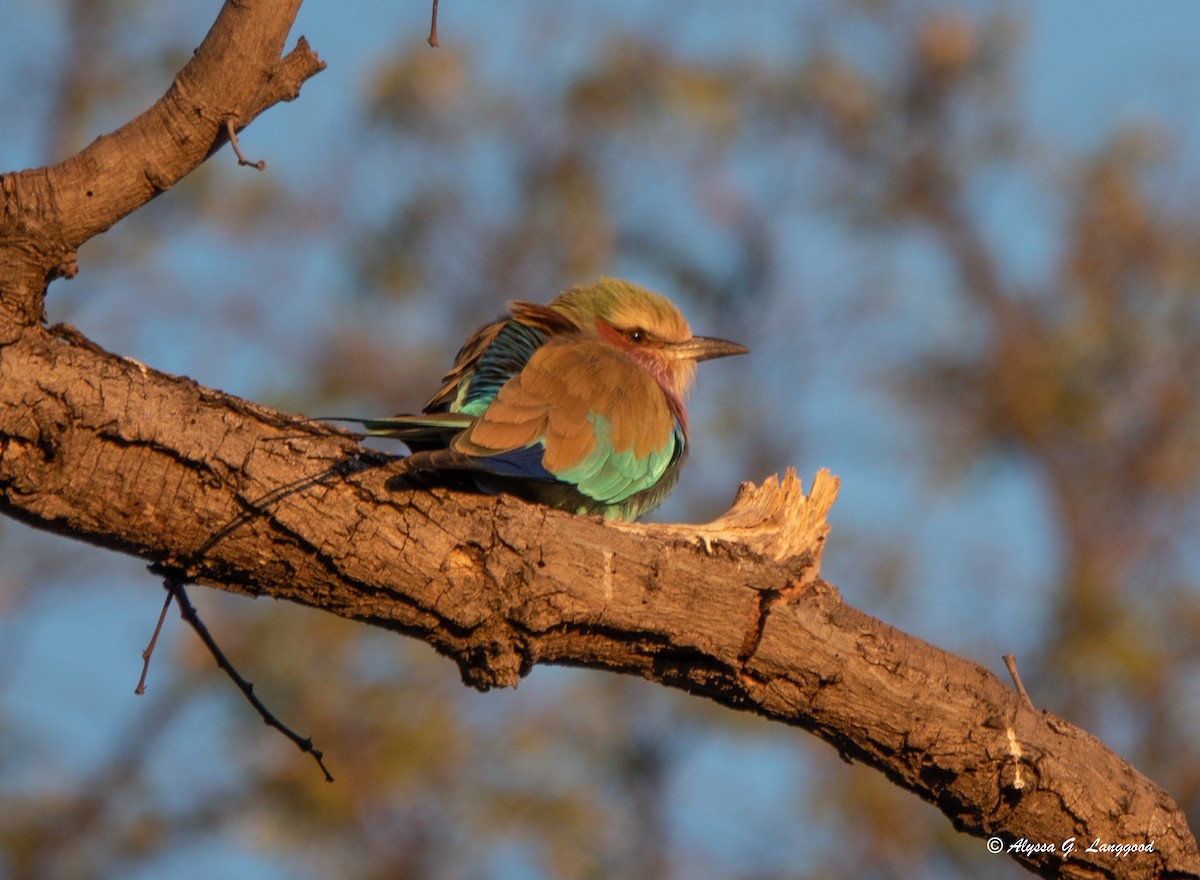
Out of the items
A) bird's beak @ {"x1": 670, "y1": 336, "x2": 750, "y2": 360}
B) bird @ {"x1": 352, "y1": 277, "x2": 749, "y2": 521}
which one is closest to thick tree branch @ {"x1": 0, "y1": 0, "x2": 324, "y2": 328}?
bird @ {"x1": 352, "y1": 277, "x2": 749, "y2": 521}

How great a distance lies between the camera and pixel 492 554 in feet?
9.62

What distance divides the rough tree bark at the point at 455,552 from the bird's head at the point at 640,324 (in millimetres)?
1217

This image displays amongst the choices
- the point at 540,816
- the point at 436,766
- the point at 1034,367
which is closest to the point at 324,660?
the point at 436,766

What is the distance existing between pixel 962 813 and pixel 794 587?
659mm

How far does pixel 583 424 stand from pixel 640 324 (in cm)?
106

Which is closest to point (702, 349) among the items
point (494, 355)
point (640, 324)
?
point (640, 324)

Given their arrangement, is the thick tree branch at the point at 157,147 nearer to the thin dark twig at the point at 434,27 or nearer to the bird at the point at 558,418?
the thin dark twig at the point at 434,27

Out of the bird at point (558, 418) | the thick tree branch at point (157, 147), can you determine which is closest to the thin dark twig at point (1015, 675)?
the bird at point (558, 418)

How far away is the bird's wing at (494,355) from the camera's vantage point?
3809mm

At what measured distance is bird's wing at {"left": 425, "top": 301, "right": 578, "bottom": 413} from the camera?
12.5 ft

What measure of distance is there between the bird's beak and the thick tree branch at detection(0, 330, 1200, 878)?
1.37m

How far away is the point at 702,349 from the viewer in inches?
192

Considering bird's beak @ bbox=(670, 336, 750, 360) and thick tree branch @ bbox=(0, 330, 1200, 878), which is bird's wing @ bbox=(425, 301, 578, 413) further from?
thick tree branch @ bbox=(0, 330, 1200, 878)

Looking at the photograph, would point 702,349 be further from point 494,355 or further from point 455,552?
point 455,552
